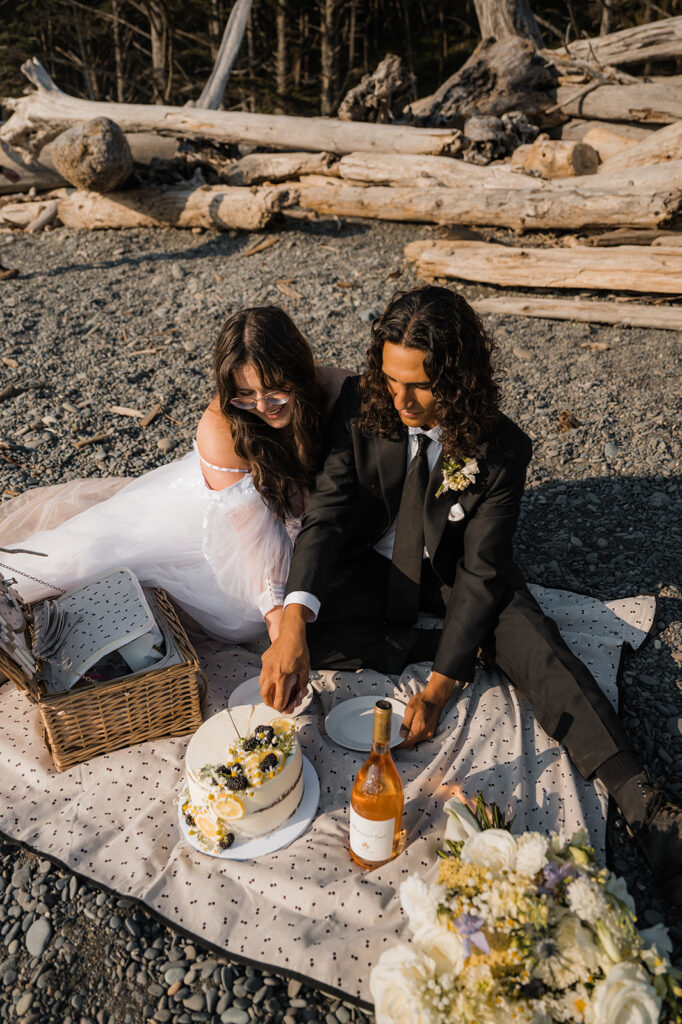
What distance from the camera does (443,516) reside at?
356cm

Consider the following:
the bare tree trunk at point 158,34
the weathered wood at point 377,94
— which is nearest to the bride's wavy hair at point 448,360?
the weathered wood at point 377,94

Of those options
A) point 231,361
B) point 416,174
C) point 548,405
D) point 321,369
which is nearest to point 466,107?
point 416,174

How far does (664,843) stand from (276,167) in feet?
32.6

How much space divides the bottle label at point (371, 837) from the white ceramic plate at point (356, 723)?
1.72 feet

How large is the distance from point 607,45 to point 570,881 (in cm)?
1284

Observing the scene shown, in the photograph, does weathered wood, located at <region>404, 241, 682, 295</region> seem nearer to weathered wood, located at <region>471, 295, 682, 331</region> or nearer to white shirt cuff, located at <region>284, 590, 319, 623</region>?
weathered wood, located at <region>471, 295, 682, 331</region>

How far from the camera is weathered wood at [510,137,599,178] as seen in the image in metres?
9.32

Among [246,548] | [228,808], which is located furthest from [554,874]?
[246,548]

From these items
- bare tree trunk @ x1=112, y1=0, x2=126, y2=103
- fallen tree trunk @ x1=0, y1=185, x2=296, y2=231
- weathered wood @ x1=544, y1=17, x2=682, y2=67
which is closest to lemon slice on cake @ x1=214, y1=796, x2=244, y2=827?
fallen tree trunk @ x1=0, y1=185, x2=296, y2=231

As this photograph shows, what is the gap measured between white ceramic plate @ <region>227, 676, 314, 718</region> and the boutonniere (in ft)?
3.91

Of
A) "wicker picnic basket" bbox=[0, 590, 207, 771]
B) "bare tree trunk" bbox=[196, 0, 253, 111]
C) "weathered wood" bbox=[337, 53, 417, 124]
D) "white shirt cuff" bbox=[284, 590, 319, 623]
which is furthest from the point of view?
"bare tree trunk" bbox=[196, 0, 253, 111]

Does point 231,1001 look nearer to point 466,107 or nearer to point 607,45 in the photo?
point 466,107

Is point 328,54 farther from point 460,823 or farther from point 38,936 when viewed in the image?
point 38,936

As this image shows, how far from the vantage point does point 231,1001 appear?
2562mm
